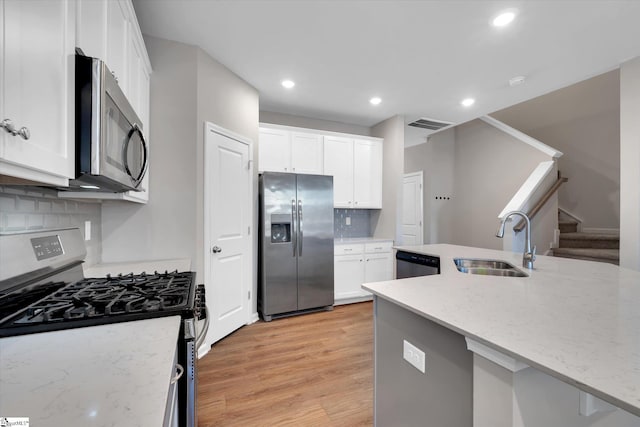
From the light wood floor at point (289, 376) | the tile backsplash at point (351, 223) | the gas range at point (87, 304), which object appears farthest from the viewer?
the tile backsplash at point (351, 223)

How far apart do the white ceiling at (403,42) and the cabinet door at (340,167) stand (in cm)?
71

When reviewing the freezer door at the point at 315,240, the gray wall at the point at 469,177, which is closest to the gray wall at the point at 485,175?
the gray wall at the point at 469,177

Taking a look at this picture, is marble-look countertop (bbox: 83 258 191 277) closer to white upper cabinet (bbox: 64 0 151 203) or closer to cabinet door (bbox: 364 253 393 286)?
white upper cabinet (bbox: 64 0 151 203)

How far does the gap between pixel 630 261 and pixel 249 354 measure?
350 centimetres

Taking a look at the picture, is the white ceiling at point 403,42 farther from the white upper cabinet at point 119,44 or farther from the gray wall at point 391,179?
A: the gray wall at point 391,179

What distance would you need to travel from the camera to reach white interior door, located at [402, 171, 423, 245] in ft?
18.7

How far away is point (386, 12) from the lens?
2.02m

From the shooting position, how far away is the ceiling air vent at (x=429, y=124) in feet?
14.2

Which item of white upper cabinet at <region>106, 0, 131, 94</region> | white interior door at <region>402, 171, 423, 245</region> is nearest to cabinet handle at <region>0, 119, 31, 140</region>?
white upper cabinet at <region>106, 0, 131, 94</region>

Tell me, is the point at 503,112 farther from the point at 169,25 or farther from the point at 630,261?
the point at 169,25

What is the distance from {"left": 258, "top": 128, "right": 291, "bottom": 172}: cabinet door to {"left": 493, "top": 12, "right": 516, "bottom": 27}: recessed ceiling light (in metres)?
2.39

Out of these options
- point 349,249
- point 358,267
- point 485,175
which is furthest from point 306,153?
point 485,175

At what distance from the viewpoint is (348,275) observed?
12.4 feet

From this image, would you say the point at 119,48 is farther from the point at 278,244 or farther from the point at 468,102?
the point at 468,102
